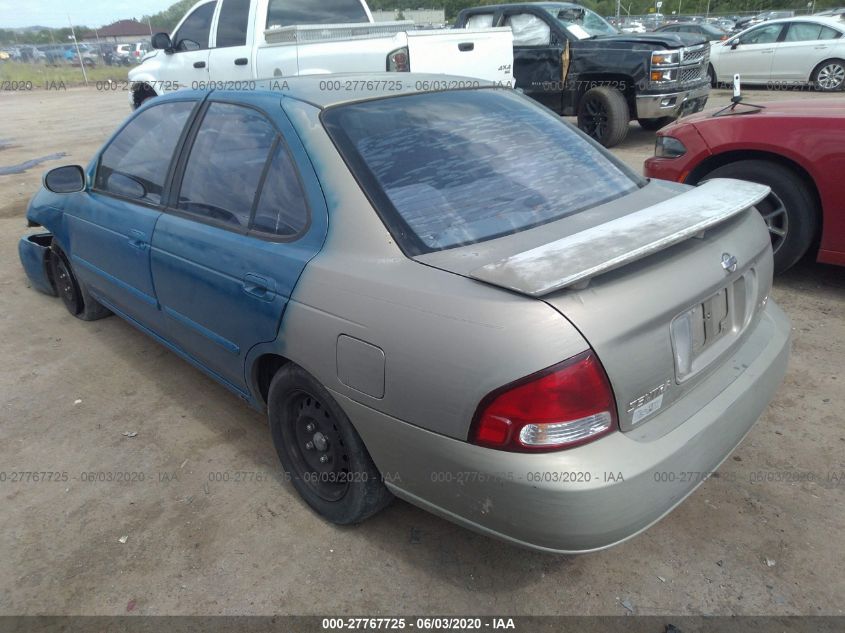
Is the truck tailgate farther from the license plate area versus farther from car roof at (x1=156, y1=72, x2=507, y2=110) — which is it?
the license plate area

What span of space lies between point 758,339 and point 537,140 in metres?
1.16

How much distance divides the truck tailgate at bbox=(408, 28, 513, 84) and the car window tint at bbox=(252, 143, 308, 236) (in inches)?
185

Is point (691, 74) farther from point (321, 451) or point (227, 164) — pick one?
point (321, 451)

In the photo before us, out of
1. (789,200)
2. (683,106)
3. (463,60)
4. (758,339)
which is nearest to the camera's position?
(758,339)

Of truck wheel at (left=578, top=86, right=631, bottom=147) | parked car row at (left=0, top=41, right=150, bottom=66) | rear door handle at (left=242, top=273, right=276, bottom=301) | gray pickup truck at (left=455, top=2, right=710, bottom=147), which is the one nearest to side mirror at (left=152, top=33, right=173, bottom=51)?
gray pickup truck at (left=455, top=2, right=710, bottom=147)

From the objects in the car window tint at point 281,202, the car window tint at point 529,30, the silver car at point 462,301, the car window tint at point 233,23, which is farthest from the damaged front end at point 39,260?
the car window tint at point 529,30

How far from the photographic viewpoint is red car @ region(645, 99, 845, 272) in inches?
150

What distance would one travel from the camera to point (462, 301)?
1783 millimetres

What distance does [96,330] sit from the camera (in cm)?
444

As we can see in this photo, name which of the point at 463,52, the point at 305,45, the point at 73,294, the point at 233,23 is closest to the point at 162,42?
the point at 233,23

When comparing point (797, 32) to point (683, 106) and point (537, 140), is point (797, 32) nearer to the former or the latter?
point (683, 106)

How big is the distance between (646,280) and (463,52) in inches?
237

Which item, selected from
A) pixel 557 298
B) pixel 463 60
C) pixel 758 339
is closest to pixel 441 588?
pixel 557 298

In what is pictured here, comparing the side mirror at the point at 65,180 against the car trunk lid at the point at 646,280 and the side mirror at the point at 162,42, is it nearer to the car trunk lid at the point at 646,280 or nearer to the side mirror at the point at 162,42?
the car trunk lid at the point at 646,280
